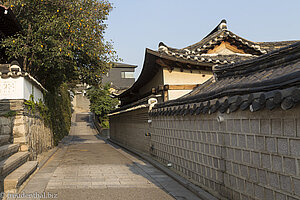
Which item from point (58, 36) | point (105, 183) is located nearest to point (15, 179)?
point (105, 183)

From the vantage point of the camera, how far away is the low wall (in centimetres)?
1384

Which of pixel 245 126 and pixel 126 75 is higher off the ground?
pixel 126 75

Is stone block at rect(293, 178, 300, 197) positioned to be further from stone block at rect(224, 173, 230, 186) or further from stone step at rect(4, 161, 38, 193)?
stone step at rect(4, 161, 38, 193)

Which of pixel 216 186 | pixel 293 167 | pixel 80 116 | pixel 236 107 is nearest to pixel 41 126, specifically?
pixel 216 186

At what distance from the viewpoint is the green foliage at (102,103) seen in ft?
119

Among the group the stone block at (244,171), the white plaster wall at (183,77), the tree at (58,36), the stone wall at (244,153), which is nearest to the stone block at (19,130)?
the tree at (58,36)

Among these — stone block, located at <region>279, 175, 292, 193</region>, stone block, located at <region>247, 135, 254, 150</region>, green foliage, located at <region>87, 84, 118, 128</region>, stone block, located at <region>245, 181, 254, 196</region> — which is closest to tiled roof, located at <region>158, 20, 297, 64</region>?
stone block, located at <region>247, 135, 254, 150</region>

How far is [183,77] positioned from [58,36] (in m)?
6.13

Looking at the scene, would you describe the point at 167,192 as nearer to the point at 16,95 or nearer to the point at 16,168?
the point at 16,168

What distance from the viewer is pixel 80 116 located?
52094 millimetres

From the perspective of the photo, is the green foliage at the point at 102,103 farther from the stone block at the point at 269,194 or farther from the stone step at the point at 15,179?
the stone block at the point at 269,194

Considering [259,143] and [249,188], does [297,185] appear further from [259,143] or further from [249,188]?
[249,188]

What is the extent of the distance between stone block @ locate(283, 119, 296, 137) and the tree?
11.1 metres

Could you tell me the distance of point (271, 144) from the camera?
4.17m
